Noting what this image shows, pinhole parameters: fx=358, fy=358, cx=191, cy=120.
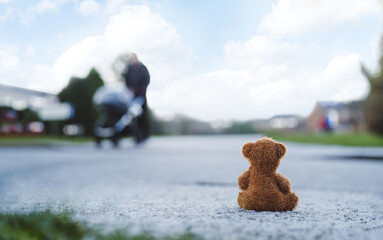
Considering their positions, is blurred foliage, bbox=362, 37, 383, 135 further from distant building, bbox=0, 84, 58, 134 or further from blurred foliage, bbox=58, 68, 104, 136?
blurred foliage, bbox=58, 68, 104, 136

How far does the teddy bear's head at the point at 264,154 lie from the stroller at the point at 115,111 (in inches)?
341

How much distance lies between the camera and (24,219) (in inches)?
65.9

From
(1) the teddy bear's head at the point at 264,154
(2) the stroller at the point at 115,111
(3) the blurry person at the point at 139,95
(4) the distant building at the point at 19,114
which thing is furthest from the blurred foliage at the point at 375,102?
(1) the teddy bear's head at the point at 264,154

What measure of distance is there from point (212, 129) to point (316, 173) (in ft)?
54.5

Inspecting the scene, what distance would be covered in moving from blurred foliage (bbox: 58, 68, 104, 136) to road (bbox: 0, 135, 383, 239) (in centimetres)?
1571

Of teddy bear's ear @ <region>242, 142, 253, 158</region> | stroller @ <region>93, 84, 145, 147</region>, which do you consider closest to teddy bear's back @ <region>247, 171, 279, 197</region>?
teddy bear's ear @ <region>242, 142, 253, 158</region>

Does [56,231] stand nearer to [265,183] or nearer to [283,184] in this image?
[265,183]

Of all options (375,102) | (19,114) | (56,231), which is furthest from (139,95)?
(375,102)

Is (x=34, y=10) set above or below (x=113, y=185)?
above

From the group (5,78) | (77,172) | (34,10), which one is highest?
(34,10)

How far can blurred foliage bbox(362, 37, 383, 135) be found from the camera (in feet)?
53.6

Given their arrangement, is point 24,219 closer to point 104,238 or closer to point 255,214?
point 104,238

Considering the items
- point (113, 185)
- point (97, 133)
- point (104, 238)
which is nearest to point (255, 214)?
point (104, 238)

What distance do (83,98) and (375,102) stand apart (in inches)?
654
